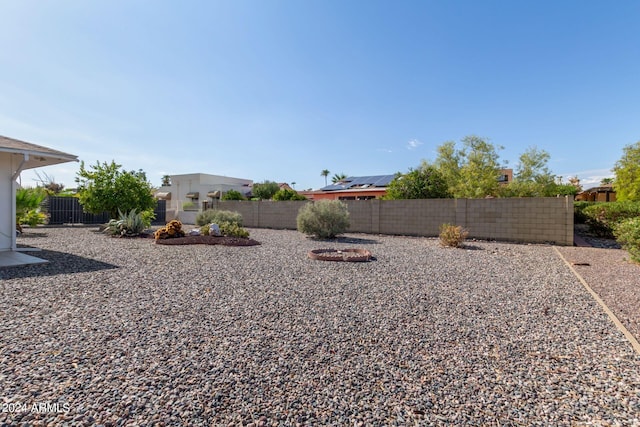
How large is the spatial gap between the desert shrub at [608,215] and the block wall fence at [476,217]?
234 cm

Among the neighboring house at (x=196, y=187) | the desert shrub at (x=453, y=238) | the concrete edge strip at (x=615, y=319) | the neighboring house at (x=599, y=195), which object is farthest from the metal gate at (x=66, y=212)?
the neighboring house at (x=599, y=195)

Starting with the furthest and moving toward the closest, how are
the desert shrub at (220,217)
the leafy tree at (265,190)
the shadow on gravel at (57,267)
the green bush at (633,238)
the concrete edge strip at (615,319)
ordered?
1. the leafy tree at (265,190)
2. the desert shrub at (220,217)
3. the green bush at (633,238)
4. the shadow on gravel at (57,267)
5. the concrete edge strip at (615,319)

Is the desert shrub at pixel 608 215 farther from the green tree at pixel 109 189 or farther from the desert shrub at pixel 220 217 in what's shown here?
the green tree at pixel 109 189

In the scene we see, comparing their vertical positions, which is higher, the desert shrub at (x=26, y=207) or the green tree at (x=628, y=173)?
the green tree at (x=628, y=173)

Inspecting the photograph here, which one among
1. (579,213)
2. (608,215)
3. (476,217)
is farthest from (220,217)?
(579,213)

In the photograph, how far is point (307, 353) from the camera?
2785mm

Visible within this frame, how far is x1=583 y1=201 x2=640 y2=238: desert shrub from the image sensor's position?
11391 mm

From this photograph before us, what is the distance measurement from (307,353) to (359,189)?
103 feet

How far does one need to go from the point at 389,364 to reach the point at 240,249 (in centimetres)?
753

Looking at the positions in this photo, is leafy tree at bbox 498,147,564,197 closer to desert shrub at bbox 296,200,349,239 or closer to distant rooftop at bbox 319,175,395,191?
distant rooftop at bbox 319,175,395,191

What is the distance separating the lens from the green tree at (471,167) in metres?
23.8

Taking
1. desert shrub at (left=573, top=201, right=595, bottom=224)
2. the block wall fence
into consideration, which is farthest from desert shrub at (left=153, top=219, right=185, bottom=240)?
desert shrub at (left=573, top=201, right=595, bottom=224)

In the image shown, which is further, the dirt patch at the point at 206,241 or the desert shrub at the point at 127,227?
the desert shrub at the point at 127,227

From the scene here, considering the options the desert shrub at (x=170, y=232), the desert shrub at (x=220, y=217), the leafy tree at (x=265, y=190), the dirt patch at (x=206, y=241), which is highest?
the leafy tree at (x=265, y=190)
